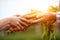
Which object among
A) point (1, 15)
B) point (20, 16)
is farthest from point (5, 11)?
point (20, 16)

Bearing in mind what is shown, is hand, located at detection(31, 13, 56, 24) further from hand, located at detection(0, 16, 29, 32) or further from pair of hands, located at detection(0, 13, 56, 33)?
hand, located at detection(0, 16, 29, 32)

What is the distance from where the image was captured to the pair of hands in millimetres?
1355

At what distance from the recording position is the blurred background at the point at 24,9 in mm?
1355

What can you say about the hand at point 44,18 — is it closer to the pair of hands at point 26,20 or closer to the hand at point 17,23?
the pair of hands at point 26,20

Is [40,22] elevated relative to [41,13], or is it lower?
lower

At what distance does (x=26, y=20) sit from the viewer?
1.37m

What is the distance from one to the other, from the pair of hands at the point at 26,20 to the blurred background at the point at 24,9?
5 centimetres

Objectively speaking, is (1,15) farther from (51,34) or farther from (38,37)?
(51,34)

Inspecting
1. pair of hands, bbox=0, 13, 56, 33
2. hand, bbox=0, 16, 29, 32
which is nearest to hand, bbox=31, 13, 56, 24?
pair of hands, bbox=0, 13, 56, 33

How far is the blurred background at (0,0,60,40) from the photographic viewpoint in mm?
1355

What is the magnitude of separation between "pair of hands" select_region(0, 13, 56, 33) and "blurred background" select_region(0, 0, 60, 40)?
0.15 feet

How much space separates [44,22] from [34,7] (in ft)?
0.66

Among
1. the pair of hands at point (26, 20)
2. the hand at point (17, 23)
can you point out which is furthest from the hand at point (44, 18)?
the hand at point (17, 23)

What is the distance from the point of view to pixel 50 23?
1351 mm
